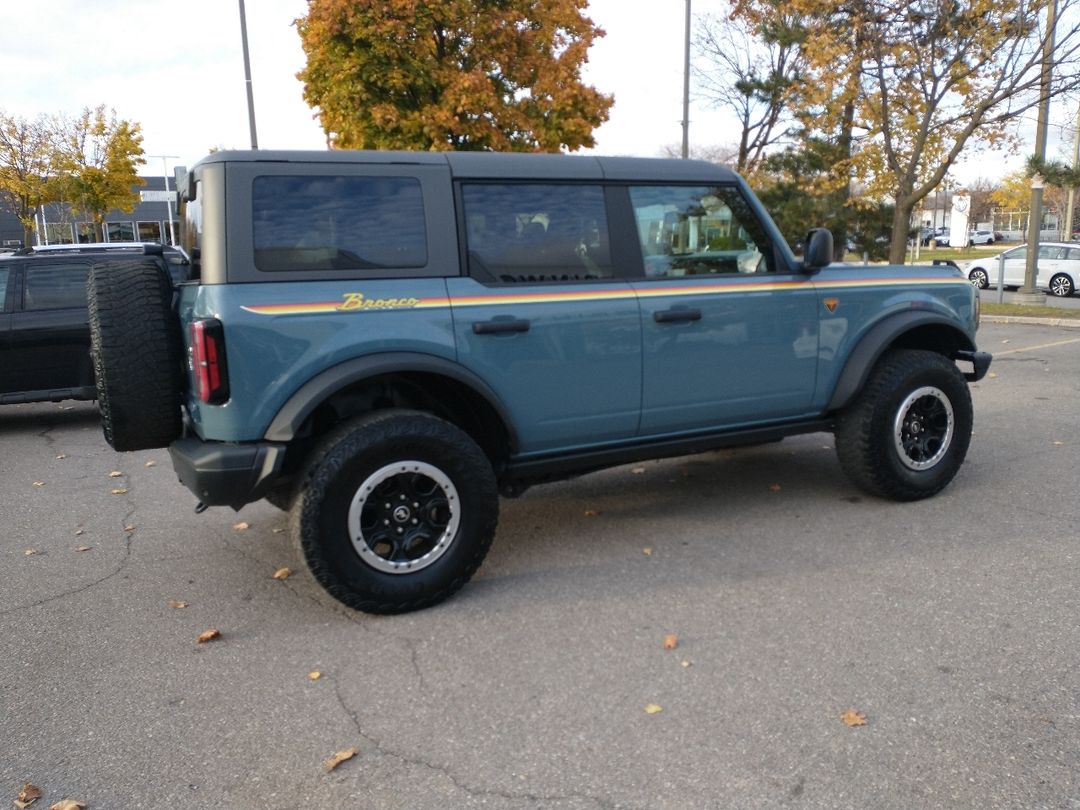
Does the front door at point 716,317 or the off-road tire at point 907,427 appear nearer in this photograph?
the front door at point 716,317

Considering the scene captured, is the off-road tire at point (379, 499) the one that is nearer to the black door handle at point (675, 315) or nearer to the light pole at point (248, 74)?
the black door handle at point (675, 315)

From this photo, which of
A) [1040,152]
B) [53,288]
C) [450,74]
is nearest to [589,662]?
[53,288]

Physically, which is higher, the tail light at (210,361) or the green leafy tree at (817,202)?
the green leafy tree at (817,202)

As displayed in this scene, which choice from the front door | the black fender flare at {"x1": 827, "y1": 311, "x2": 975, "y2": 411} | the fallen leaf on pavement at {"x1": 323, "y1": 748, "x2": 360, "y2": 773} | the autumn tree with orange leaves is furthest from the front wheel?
the fallen leaf on pavement at {"x1": 323, "y1": 748, "x2": 360, "y2": 773}

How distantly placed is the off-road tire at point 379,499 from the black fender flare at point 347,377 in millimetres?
202

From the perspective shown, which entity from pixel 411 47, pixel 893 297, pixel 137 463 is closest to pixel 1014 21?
pixel 411 47

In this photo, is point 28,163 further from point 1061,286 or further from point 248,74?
point 1061,286

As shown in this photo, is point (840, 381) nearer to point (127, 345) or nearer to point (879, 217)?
point (127, 345)

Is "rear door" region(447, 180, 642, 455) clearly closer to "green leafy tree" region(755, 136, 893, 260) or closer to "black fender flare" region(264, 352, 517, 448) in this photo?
"black fender flare" region(264, 352, 517, 448)

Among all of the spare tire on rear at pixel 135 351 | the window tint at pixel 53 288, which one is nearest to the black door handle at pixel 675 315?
the spare tire on rear at pixel 135 351

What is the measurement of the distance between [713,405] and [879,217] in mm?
18074

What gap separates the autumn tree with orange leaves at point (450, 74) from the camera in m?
14.1

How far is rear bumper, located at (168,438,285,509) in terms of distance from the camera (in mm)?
3543

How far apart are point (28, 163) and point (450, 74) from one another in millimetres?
19856
